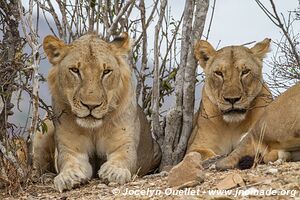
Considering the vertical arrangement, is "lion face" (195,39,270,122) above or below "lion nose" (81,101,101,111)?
above

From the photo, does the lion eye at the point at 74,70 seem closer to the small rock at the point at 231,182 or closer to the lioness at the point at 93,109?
the lioness at the point at 93,109

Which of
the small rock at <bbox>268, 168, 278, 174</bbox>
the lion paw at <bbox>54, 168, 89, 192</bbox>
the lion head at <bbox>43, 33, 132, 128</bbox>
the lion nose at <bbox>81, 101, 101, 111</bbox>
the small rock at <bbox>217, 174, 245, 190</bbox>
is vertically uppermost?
the lion head at <bbox>43, 33, 132, 128</bbox>

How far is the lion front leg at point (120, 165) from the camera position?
577 cm

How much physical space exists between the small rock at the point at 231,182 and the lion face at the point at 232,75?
7.64 feet

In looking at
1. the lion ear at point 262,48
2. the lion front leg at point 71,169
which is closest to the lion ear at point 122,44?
the lion front leg at point 71,169

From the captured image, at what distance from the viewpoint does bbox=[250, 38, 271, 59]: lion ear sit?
301 inches

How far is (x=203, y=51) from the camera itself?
7.51 m

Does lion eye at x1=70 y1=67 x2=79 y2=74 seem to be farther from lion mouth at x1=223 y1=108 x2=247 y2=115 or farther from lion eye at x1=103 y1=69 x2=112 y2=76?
lion mouth at x1=223 y1=108 x2=247 y2=115

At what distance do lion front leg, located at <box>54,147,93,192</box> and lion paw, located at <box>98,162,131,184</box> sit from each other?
0.16 meters

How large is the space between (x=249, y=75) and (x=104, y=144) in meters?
1.70

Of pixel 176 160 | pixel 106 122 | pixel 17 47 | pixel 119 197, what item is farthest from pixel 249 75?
pixel 119 197

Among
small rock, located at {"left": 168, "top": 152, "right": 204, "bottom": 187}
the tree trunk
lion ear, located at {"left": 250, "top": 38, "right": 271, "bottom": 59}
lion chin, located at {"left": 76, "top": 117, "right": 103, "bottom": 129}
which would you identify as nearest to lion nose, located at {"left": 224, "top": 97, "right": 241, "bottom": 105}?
the tree trunk

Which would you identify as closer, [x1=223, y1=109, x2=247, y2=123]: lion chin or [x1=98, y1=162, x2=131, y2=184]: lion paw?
[x1=98, y1=162, x2=131, y2=184]: lion paw

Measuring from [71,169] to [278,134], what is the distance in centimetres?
163
